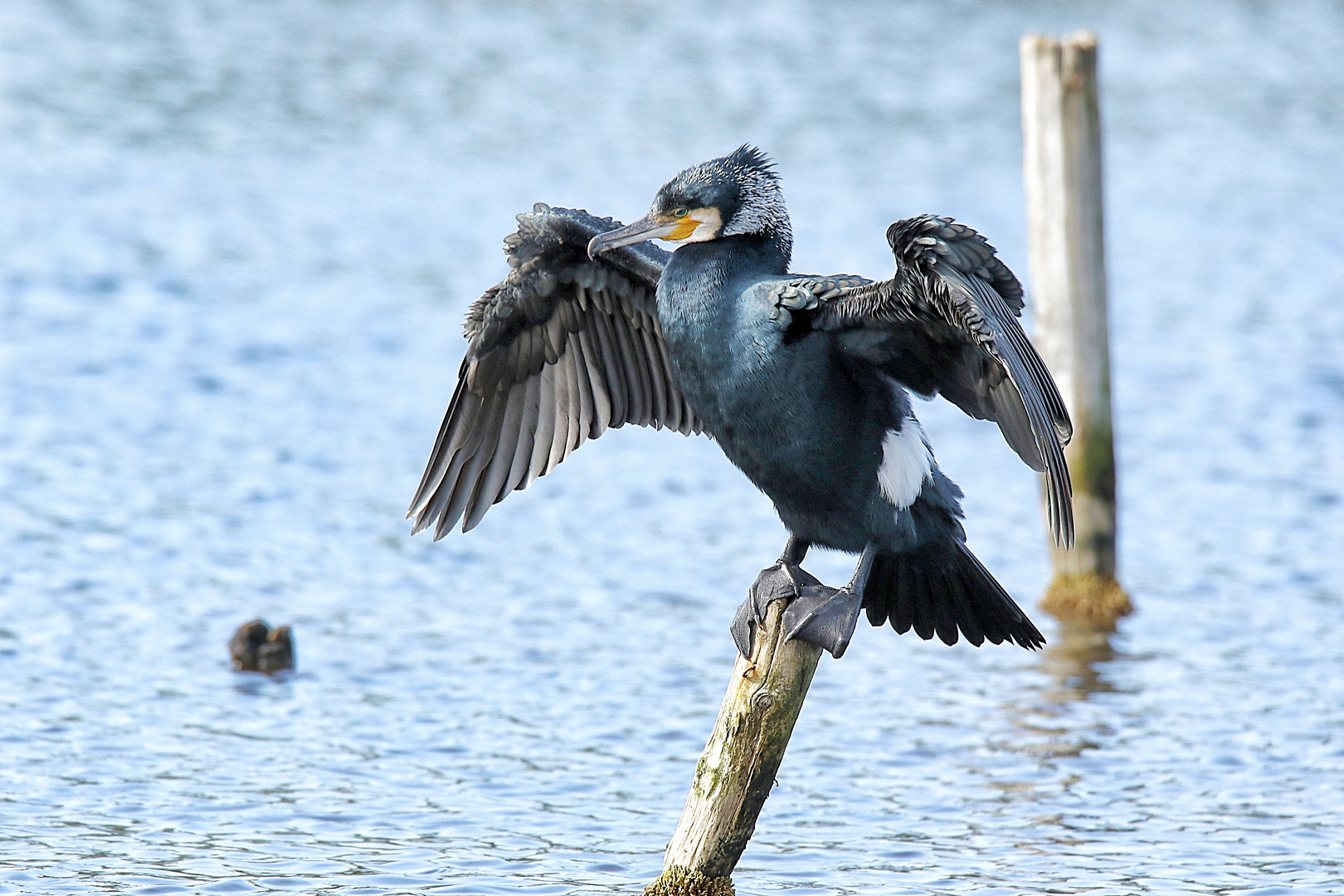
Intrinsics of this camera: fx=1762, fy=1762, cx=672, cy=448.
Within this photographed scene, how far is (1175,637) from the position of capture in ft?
25.7

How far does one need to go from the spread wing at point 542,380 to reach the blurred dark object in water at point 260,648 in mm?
2168

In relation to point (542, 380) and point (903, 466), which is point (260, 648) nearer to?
point (542, 380)

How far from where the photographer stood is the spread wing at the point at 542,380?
490 cm

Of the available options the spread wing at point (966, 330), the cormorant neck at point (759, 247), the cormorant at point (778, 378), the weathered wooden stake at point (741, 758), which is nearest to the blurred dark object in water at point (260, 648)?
the cormorant at point (778, 378)

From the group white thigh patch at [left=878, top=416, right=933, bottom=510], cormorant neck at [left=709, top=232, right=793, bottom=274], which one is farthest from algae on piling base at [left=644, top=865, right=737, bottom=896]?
cormorant neck at [left=709, top=232, right=793, bottom=274]

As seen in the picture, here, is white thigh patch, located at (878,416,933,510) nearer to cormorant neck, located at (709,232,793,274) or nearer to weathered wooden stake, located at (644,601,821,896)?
weathered wooden stake, located at (644,601,821,896)

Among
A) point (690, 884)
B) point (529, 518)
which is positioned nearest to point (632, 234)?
point (690, 884)


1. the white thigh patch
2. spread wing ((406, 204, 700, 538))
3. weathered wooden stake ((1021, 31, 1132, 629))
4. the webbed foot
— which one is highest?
weathered wooden stake ((1021, 31, 1132, 629))

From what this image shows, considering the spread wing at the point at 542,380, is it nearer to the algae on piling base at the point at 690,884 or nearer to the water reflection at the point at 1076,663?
Answer: the algae on piling base at the point at 690,884

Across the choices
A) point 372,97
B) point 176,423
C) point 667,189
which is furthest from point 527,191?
point 667,189

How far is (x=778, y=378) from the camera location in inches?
166

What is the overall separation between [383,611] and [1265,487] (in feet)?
16.1

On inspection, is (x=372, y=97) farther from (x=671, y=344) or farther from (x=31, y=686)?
(x=671, y=344)

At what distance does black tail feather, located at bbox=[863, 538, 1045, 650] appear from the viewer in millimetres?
4660
